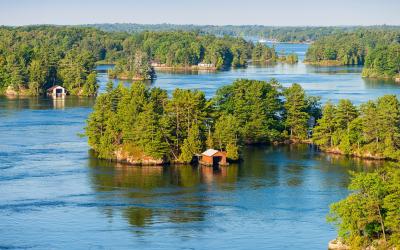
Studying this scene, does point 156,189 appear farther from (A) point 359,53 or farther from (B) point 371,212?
(A) point 359,53

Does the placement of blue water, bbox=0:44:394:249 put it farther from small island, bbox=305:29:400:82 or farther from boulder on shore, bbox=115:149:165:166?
small island, bbox=305:29:400:82

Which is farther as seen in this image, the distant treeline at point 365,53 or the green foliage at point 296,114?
the distant treeline at point 365,53

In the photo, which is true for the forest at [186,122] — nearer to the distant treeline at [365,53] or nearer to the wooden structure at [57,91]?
A: the wooden structure at [57,91]

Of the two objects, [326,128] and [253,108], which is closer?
[326,128]

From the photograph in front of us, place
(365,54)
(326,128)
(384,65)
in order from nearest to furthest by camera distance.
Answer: (326,128)
(384,65)
(365,54)

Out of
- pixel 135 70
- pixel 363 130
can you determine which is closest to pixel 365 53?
pixel 135 70

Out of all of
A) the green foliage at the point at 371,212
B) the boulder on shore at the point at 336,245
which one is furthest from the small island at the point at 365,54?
the green foliage at the point at 371,212

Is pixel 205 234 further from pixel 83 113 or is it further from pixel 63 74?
pixel 63 74
